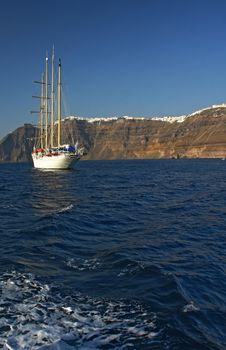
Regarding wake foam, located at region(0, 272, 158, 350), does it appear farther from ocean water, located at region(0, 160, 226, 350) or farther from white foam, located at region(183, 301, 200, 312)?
white foam, located at region(183, 301, 200, 312)

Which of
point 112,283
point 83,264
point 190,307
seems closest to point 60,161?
point 83,264

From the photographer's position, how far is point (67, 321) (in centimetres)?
964

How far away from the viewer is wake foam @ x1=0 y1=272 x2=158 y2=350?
8602 millimetres

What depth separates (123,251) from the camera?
16.2 metres

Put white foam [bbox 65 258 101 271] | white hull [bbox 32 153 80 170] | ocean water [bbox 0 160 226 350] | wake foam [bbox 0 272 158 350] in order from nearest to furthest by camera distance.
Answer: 1. wake foam [bbox 0 272 158 350]
2. ocean water [bbox 0 160 226 350]
3. white foam [bbox 65 258 101 271]
4. white hull [bbox 32 153 80 170]

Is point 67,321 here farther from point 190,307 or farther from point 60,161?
point 60,161

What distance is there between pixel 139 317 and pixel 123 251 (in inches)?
252

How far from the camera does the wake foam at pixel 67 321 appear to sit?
860cm

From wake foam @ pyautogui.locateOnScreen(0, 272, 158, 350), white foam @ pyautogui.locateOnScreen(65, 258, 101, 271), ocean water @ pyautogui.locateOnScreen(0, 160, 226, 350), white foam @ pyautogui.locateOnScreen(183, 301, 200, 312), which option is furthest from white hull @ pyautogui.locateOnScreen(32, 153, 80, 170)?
white foam @ pyautogui.locateOnScreen(183, 301, 200, 312)

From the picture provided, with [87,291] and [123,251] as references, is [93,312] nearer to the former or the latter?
[87,291]

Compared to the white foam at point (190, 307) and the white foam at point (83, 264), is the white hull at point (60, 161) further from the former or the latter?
the white foam at point (190, 307)

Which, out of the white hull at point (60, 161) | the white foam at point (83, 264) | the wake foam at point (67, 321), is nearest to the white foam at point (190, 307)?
the wake foam at point (67, 321)

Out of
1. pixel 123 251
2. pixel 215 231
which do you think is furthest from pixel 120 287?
pixel 215 231

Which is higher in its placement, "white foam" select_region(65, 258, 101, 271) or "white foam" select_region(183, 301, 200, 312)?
"white foam" select_region(183, 301, 200, 312)
